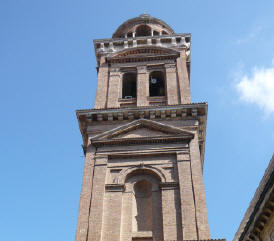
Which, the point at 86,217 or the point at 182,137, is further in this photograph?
the point at 182,137

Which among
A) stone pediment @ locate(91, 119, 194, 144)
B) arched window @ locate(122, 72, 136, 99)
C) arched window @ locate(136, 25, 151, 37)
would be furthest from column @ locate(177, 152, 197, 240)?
arched window @ locate(136, 25, 151, 37)

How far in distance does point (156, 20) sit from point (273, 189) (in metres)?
24.6

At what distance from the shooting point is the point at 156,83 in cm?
2805

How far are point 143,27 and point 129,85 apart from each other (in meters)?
7.61

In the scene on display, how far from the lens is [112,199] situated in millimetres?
18594

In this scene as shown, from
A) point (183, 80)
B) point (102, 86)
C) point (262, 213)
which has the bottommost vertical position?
point (262, 213)

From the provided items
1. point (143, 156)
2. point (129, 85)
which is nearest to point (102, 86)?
point (129, 85)

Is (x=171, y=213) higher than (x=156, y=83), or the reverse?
(x=156, y=83)

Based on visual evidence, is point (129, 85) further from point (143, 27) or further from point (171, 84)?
point (143, 27)

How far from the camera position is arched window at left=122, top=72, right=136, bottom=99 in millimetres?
27500

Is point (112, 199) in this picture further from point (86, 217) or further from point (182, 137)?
point (182, 137)

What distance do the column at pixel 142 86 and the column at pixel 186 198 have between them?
5.21 m

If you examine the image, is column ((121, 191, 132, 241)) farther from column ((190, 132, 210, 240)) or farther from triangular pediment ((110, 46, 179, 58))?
triangular pediment ((110, 46, 179, 58))

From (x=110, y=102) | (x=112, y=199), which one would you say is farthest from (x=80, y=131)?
(x=112, y=199)
